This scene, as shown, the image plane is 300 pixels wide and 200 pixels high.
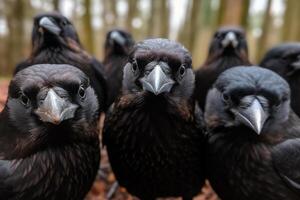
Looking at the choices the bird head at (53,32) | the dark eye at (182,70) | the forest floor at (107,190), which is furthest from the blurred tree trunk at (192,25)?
the dark eye at (182,70)

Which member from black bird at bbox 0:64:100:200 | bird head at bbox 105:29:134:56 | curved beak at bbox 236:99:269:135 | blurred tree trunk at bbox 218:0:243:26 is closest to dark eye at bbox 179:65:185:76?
curved beak at bbox 236:99:269:135

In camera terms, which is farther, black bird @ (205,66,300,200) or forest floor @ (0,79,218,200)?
forest floor @ (0,79,218,200)

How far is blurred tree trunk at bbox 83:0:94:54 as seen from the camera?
10.2 meters

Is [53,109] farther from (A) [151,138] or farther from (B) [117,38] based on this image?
(B) [117,38]

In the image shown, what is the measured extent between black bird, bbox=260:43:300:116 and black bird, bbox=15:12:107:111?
170 centimetres

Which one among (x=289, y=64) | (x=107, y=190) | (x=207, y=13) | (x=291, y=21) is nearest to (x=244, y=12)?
(x=291, y=21)

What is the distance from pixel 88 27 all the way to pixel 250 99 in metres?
8.03

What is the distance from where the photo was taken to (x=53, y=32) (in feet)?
15.1

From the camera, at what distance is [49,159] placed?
2.98 metres

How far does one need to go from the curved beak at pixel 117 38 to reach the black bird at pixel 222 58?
4.21ft

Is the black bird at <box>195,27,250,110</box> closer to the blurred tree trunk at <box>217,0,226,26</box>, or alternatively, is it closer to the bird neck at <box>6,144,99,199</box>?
the bird neck at <box>6,144,99,199</box>

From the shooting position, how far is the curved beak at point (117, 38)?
614cm

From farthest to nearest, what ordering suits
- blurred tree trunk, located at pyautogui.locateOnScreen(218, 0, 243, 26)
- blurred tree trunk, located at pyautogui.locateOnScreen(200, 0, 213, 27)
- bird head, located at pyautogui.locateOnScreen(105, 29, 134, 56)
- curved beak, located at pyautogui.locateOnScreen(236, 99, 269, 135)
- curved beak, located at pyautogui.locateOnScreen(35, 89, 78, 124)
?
1. blurred tree trunk, located at pyautogui.locateOnScreen(200, 0, 213, 27)
2. blurred tree trunk, located at pyautogui.locateOnScreen(218, 0, 243, 26)
3. bird head, located at pyautogui.locateOnScreen(105, 29, 134, 56)
4. curved beak, located at pyautogui.locateOnScreen(236, 99, 269, 135)
5. curved beak, located at pyautogui.locateOnScreen(35, 89, 78, 124)

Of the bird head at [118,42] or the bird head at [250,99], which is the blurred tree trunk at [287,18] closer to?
the bird head at [118,42]
